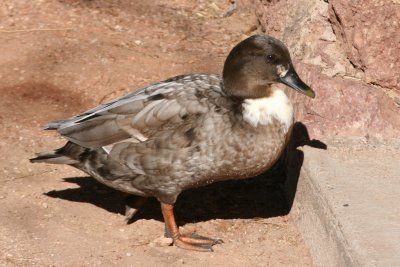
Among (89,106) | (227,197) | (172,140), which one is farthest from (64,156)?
(89,106)

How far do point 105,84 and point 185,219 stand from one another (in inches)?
68.0

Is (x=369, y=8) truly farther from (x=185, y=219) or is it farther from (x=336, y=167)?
(x=185, y=219)

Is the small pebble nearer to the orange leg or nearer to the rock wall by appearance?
the orange leg

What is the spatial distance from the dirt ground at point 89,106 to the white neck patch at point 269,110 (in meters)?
0.80

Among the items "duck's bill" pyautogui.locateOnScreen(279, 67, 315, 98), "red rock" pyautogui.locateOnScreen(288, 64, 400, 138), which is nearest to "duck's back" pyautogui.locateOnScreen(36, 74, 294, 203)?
"duck's bill" pyautogui.locateOnScreen(279, 67, 315, 98)

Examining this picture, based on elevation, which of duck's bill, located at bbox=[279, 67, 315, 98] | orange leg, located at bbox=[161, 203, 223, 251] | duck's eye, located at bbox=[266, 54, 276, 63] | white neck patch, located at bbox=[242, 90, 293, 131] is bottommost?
orange leg, located at bbox=[161, 203, 223, 251]

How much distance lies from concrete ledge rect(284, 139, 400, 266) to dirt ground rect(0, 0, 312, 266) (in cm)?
23

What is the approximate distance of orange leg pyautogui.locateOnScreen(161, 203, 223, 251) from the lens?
5211 millimetres

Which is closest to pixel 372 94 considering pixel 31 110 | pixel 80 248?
pixel 80 248

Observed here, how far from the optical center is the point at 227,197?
5.89 metres

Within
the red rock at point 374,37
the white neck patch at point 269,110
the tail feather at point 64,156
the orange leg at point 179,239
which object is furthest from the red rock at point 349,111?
the tail feather at point 64,156

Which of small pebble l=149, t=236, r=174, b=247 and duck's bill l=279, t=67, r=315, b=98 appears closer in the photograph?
duck's bill l=279, t=67, r=315, b=98

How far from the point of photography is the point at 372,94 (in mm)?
5633

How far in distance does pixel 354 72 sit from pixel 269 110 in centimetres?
105
